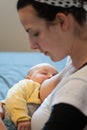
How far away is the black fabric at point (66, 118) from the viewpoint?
0.82 m

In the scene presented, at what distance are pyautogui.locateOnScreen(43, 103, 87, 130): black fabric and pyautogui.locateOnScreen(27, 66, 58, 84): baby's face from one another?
656 mm

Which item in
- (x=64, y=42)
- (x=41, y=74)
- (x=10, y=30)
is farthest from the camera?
(x=10, y=30)

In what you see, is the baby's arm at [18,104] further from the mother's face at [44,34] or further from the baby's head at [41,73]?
the mother's face at [44,34]

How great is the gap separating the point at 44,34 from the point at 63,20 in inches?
3.6

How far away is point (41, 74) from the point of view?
4.99 ft

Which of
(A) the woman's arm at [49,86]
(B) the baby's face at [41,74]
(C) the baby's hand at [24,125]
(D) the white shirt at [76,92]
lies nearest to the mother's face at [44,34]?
(D) the white shirt at [76,92]

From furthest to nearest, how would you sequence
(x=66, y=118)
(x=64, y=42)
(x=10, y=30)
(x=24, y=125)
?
(x=10, y=30), (x=24, y=125), (x=64, y=42), (x=66, y=118)

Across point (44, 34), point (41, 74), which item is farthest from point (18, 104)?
point (44, 34)

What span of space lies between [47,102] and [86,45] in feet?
0.95

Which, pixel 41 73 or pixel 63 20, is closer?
pixel 63 20

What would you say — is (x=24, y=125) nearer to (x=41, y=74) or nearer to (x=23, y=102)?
(x=23, y=102)

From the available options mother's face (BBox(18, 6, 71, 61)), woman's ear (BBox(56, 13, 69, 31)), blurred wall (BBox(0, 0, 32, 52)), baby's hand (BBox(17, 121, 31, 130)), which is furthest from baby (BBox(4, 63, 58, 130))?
blurred wall (BBox(0, 0, 32, 52))

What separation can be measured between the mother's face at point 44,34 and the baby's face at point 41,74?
492mm

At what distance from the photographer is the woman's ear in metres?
0.90
